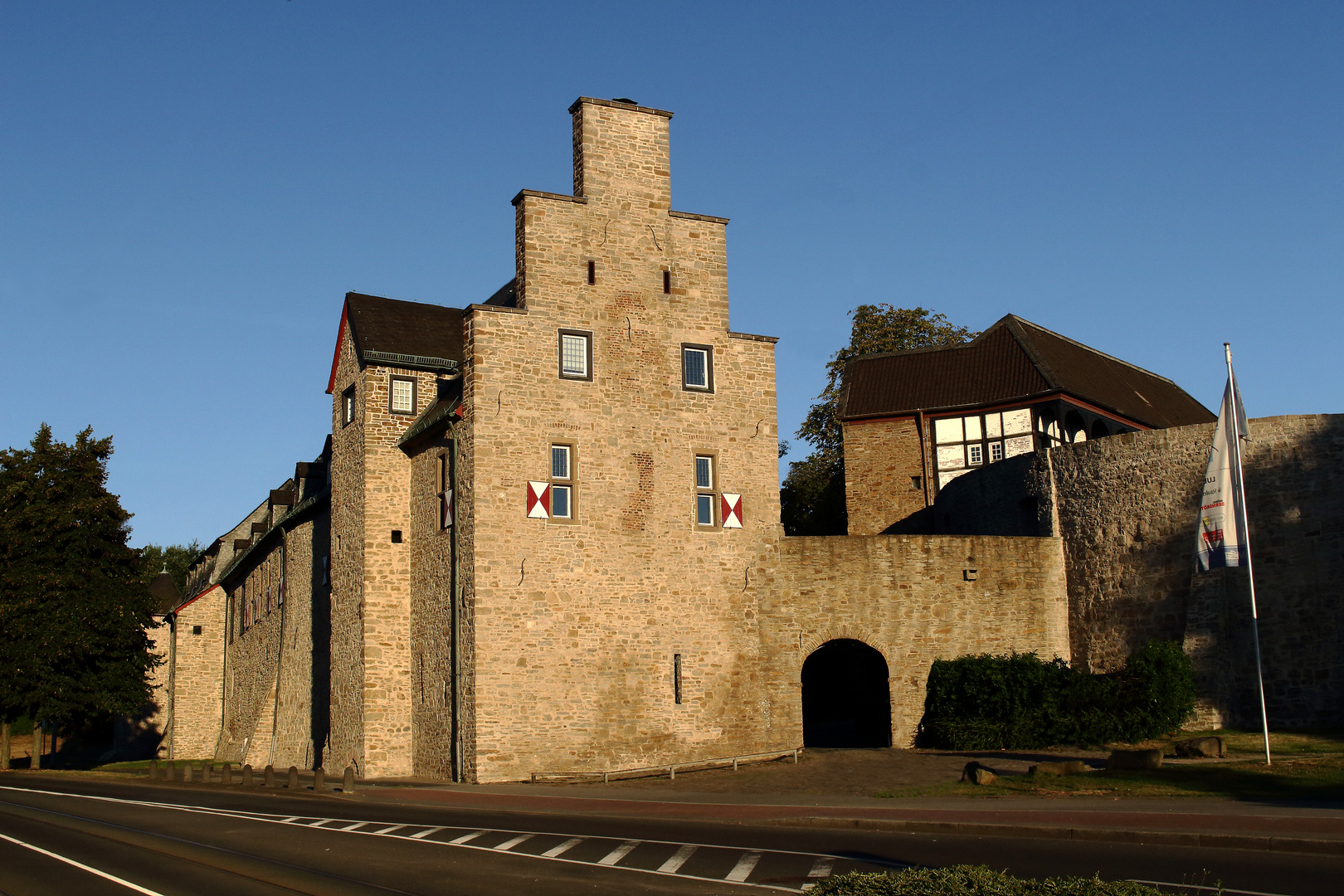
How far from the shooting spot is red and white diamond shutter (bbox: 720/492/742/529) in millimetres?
27641

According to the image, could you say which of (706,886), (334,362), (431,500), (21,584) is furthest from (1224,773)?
(21,584)

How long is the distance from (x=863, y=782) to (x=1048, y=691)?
19.0 ft

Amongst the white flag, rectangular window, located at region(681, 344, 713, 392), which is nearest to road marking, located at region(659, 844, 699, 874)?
the white flag

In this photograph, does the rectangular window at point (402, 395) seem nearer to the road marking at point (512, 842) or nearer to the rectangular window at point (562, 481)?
the rectangular window at point (562, 481)

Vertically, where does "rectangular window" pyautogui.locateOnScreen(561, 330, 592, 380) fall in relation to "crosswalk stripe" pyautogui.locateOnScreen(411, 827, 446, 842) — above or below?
above

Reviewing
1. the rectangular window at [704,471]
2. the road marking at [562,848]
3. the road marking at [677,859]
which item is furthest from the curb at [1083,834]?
the rectangular window at [704,471]

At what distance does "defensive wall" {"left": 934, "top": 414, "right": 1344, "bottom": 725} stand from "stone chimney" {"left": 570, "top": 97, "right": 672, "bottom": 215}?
37.8ft

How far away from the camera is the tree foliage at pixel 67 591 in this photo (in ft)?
127

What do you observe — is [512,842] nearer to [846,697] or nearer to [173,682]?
[846,697]

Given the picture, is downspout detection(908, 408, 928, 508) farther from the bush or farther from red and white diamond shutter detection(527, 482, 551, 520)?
the bush

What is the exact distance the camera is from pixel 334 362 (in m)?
33.3

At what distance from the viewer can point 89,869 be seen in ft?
44.2

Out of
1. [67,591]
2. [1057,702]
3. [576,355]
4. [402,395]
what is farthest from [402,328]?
[1057,702]

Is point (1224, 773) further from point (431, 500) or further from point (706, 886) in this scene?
point (431, 500)
